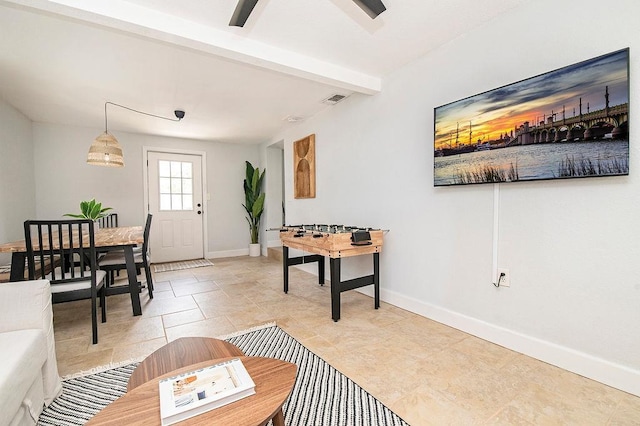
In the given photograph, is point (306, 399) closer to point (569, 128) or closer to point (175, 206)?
point (569, 128)

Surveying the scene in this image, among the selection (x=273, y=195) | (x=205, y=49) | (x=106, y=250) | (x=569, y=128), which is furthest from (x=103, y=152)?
(x=569, y=128)

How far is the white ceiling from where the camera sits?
194 cm

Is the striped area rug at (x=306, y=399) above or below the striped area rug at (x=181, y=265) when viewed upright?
below

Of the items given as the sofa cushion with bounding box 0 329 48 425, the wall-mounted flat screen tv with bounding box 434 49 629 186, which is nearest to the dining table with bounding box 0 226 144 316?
the sofa cushion with bounding box 0 329 48 425

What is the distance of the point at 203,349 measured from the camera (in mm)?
1425

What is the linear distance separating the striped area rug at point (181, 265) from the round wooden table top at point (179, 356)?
148 inches

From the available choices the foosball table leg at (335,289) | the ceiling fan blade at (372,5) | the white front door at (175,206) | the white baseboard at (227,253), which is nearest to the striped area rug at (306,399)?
the foosball table leg at (335,289)

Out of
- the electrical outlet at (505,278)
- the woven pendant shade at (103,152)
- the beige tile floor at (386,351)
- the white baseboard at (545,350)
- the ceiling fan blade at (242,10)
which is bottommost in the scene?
the beige tile floor at (386,351)

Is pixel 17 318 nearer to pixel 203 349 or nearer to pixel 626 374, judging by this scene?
pixel 203 349

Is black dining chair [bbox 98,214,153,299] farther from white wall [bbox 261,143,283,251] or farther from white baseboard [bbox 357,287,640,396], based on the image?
white baseboard [bbox 357,287,640,396]

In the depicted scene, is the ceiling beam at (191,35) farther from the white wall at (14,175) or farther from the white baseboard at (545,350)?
the white wall at (14,175)

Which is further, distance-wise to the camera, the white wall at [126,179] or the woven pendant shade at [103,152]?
the white wall at [126,179]

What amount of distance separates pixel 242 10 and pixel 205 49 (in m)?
0.73

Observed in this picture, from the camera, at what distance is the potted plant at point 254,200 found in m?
Result: 5.85
